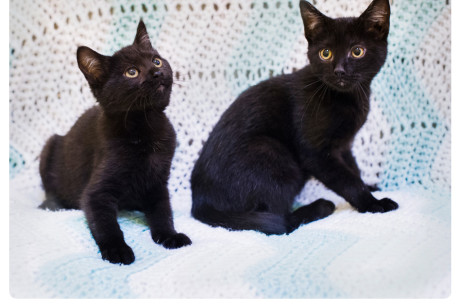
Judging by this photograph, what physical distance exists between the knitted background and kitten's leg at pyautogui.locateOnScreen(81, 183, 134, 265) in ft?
0.07

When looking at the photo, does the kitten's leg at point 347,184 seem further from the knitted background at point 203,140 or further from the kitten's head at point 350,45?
the kitten's head at point 350,45

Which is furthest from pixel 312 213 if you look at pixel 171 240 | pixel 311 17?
pixel 311 17

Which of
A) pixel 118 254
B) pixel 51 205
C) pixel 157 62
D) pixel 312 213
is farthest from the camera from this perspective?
pixel 51 205

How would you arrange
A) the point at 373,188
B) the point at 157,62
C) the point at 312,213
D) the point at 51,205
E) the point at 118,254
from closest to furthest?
the point at 118,254, the point at 157,62, the point at 312,213, the point at 51,205, the point at 373,188

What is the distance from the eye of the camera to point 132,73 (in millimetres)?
1062

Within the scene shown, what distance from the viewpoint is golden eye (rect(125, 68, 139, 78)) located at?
1.06 metres

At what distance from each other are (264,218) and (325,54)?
0.42 metres

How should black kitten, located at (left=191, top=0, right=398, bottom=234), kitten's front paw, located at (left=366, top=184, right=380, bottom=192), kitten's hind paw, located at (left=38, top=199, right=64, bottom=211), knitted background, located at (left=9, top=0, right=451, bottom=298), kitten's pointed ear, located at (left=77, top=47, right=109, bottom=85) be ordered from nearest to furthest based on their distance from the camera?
knitted background, located at (left=9, top=0, right=451, bottom=298), kitten's pointed ear, located at (left=77, top=47, right=109, bottom=85), black kitten, located at (left=191, top=0, right=398, bottom=234), kitten's hind paw, located at (left=38, top=199, right=64, bottom=211), kitten's front paw, located at (left=366, top=184, right=380, bottom=192)

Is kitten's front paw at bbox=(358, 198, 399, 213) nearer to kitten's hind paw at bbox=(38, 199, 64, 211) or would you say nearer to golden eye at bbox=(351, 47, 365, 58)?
golden eye at bbox=(351, 47, 365, 58)

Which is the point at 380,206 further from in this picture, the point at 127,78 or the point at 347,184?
the point at 127,78

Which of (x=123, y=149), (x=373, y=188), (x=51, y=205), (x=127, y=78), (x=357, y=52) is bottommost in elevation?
(x=51, y=205)

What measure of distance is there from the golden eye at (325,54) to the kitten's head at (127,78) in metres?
0.36

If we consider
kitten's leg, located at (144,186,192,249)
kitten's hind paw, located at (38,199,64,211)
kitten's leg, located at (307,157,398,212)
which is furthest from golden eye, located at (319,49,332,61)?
kitten's hind paw, located at (38,199,64,211)

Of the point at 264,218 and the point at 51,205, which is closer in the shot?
the point at 264,218
